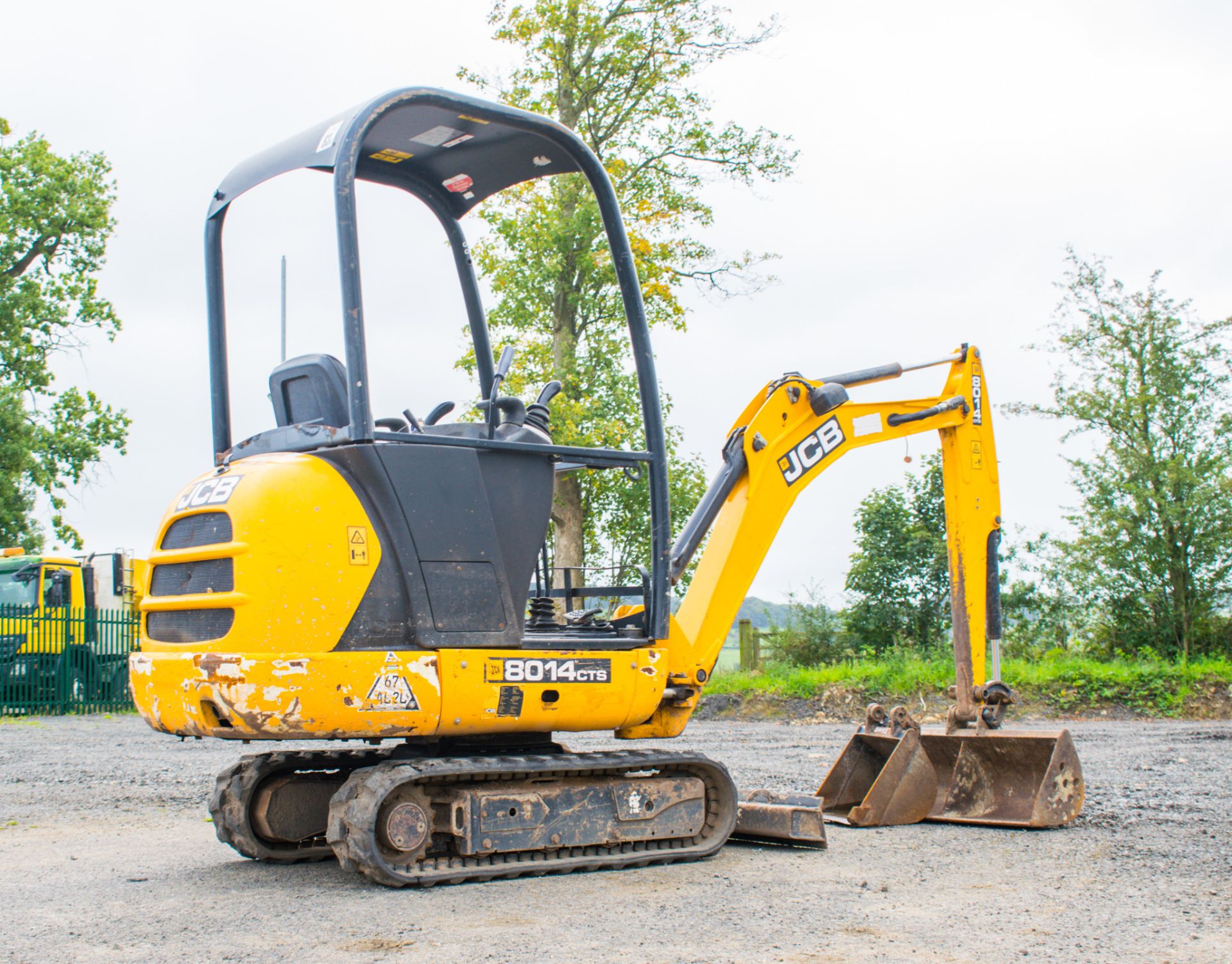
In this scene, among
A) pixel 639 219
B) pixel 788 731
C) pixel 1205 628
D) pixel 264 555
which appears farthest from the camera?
pixel 639 219

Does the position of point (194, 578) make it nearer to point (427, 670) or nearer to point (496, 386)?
point (427, 670)

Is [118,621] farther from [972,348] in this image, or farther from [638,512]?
[972,348]

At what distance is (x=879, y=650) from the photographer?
17938 mm

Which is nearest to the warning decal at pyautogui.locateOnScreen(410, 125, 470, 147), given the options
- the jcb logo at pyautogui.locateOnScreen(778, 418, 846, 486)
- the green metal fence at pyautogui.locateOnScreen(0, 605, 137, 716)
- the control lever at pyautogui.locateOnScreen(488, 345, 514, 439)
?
the control lever at pyautogui.locateOnScreen(488, 345, 514, 439)

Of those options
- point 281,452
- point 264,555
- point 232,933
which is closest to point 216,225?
point 281,452

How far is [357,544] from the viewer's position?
480 centimetres

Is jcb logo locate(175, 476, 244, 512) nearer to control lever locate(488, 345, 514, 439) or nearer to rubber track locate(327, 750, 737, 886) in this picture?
control lever locate(488, 345, 514, 439)

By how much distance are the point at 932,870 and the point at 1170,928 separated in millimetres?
1243

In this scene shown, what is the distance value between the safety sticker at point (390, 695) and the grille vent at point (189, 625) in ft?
1.97

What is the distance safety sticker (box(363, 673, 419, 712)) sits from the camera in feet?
15.4

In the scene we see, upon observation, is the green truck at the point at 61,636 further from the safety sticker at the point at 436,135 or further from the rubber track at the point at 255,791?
the safety sticker at the point at 436,135

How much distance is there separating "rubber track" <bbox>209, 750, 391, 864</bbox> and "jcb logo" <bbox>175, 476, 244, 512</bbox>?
128cm

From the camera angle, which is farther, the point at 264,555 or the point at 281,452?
the point at 281,452

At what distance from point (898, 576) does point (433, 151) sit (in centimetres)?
1351
